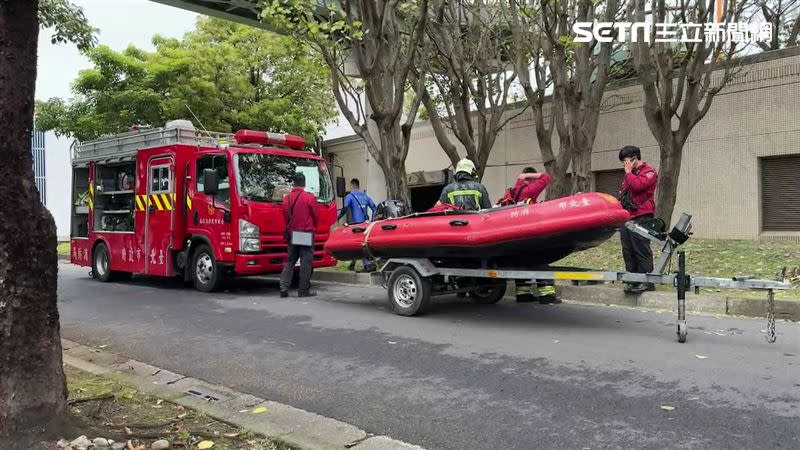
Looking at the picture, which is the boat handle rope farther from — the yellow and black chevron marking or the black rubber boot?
the yellow and black chevron marking

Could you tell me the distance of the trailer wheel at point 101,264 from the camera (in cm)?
1262

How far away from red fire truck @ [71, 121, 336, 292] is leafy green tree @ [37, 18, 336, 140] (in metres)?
7.51

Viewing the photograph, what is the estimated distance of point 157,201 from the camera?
11.0m

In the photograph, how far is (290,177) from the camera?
1063cm

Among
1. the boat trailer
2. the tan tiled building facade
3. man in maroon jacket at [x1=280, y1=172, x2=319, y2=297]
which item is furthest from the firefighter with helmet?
the tan tiled building facade

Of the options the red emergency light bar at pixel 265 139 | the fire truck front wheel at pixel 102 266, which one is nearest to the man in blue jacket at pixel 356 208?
the red emergency light bar at pixel 265 139

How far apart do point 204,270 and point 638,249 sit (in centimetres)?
688

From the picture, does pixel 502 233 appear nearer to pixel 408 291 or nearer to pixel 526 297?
pixel 526 297

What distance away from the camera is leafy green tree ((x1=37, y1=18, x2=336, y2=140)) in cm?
1989

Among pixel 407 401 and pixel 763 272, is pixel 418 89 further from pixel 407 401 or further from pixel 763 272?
pixel 407 401

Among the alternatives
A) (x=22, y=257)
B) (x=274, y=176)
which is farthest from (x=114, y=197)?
(x=22, y=257)

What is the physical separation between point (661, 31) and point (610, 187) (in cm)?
603

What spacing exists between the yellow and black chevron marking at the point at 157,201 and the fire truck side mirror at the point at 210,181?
1257 mm

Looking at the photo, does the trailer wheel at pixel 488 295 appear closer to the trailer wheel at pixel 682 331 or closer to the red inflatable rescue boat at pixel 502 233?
the red inflatable rescue boat at pixel 502 233
